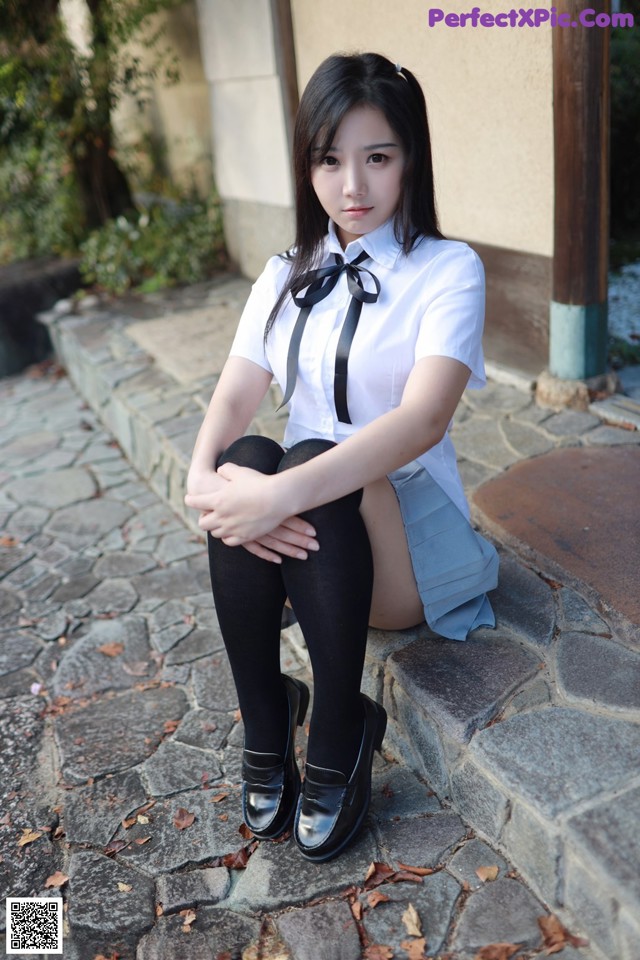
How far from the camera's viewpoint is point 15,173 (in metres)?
6.99

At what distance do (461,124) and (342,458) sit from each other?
7.45 ft

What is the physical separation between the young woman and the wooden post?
1268 mm

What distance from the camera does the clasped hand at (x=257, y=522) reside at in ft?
5.73

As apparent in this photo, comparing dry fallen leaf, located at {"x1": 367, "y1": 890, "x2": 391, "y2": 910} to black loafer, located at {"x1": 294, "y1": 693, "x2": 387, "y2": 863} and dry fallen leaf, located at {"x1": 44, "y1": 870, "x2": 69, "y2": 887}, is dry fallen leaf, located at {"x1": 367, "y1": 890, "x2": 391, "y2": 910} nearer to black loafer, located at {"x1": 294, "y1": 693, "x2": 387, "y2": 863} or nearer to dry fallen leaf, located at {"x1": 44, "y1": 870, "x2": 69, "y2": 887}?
black loafer, located at {"x1": 294, "y1": 693, "x2": 387, "y2": 863}

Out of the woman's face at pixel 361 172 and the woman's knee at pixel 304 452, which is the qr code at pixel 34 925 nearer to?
the woman's knee at pixel 304 452

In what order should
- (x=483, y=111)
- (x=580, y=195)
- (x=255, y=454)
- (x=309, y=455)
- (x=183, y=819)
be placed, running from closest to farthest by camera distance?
1. (x=309, y=455)
2. (x=255, y=454)
3. (x=183, y=819)
4. (x=580, y=195)
5. (x=483, y=111)

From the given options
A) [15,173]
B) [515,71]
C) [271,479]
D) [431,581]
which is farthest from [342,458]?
[15,173]

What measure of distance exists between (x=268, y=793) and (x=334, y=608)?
496 mm

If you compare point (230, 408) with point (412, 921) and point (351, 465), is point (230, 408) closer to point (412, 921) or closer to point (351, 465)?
point (351, 465)

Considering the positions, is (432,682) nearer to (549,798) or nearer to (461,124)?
(549,798)

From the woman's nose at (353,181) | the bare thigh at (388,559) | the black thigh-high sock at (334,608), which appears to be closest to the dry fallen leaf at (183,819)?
the black thigh-high sock at (334,608)

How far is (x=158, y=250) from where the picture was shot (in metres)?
5.96

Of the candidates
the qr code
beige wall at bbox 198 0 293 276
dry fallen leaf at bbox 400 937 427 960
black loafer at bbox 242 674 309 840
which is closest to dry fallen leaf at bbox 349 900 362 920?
dry fallen leaf at bbox 400 937 427 960

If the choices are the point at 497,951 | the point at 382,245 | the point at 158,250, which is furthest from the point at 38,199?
the point at 497,951
